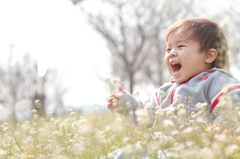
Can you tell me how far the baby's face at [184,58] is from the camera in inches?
143

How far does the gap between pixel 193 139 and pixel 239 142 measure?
327mm

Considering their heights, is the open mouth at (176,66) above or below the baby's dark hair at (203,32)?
below

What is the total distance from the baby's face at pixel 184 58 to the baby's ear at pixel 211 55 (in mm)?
48

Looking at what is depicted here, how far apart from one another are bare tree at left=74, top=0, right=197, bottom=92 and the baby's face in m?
12.1

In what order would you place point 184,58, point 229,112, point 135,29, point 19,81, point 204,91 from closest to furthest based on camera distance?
point 229,112 → point 204,91 → point 184,58 → point 135,29 → point 19,81

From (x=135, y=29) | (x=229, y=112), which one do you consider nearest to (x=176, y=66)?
(x=229, y=112)

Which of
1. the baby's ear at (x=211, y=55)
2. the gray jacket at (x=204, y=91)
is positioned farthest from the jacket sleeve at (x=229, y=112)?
the baby's ear at (x=211, y=55)

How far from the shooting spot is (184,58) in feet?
11.9

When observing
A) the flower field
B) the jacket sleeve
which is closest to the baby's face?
the jacket sleeve

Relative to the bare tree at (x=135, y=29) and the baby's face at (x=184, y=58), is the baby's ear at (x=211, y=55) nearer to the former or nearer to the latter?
the baby's face at (x=184, y=58)

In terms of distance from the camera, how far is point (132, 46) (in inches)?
659

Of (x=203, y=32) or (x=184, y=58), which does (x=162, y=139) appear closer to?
(x=184, y=58)

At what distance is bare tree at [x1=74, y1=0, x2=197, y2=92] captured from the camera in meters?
15.8

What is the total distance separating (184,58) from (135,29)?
12922mm
